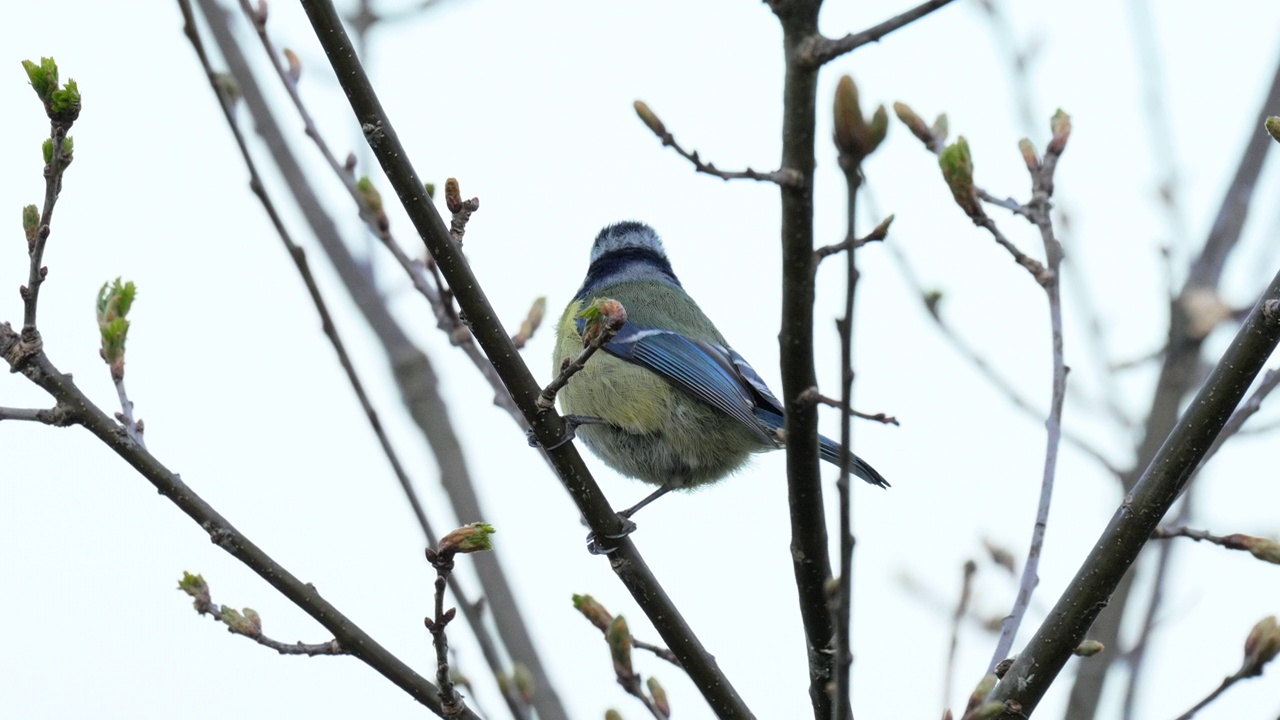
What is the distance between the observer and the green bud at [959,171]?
2.74 metres

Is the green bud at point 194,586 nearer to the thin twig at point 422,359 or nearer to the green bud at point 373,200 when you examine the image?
the thin twig at point 422,359

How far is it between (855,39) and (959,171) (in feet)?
3.92

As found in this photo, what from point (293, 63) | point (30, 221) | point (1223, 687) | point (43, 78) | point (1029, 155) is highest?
point (293, 63)

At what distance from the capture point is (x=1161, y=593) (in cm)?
339

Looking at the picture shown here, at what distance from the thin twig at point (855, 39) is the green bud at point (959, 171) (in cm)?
114

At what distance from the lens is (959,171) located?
2.76 metres

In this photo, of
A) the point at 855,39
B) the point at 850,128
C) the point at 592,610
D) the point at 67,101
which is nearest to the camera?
the point at 850,128

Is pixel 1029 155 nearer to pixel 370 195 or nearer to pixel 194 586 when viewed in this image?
pixel 370 195

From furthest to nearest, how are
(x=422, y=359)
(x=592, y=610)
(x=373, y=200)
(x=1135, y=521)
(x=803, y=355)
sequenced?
(x=422, y=359), (x=373, y=200), (x=592, y=610), (x=1135, y=521), (x=803, y=355)

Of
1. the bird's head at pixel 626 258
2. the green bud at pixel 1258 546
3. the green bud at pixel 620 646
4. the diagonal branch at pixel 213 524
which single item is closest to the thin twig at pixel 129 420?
the diagonal branch at pixel 213 524

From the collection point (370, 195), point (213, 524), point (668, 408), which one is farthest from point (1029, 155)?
point (213, 524)

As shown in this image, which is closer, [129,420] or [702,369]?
[129,420]

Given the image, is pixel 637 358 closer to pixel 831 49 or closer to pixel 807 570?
pixel 807 570

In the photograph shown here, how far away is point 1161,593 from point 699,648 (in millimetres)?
1620
